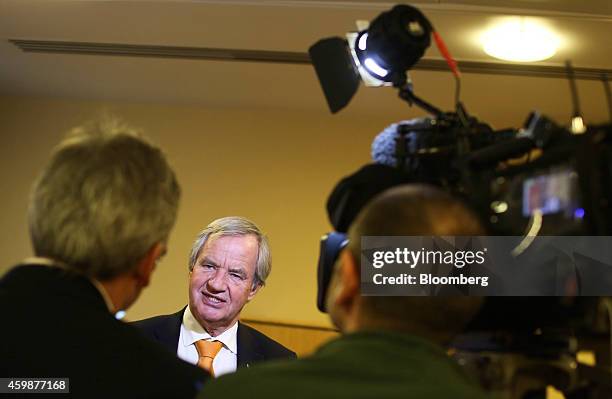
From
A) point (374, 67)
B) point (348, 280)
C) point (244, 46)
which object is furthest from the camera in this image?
point (244, 46)

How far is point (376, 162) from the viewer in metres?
1.31

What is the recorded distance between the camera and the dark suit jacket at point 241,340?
206 cm

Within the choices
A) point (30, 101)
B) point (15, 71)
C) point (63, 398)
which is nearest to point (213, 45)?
point (15, 71)

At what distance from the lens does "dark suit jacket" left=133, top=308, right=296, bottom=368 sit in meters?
2.06

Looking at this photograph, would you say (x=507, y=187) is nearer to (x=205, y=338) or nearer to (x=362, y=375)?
(x=362, y=375)

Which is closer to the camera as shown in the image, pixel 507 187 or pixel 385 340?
pixel 385 340

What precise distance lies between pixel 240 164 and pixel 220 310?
2.88m

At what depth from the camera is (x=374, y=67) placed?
135 centimetres

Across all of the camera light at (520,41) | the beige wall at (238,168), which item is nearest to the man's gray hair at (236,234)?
the camera light at (520,41)

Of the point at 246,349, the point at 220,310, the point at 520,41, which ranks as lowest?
the point at 246,349

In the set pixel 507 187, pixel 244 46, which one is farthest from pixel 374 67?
pixel 244 46

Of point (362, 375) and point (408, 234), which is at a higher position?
point (408, 234)

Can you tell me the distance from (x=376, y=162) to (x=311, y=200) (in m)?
3.62

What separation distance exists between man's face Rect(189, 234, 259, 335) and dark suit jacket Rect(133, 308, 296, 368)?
0.05 meters
